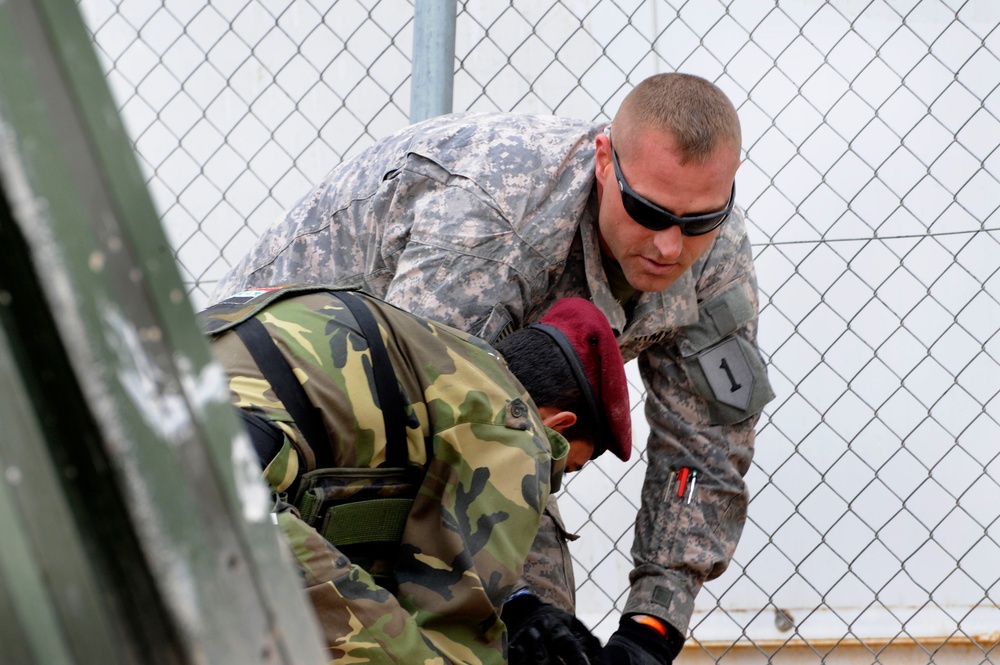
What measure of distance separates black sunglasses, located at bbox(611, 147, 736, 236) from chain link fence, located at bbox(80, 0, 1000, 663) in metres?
1.59

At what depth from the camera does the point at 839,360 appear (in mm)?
3732

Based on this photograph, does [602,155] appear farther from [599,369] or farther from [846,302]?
[846,302]

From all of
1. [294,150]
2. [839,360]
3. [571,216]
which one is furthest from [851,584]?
[294,150]

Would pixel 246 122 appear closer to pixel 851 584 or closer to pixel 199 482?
pixel 851 584

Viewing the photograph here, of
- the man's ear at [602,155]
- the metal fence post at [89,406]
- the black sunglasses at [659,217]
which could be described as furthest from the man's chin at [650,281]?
the metal fence post at [89,406]

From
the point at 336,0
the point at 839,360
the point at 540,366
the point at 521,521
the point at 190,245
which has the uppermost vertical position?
the point at 336,0

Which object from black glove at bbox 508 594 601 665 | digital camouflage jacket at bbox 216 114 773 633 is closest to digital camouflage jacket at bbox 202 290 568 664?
black glove at bbox 508 594 601 665

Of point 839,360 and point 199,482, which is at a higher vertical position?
point 199,482

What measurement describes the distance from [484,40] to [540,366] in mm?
2467

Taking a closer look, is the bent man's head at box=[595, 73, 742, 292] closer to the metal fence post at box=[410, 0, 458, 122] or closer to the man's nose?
the man's nose

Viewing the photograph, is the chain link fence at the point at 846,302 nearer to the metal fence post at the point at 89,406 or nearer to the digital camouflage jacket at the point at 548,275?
the digital camouflage jacket at the point at 548,275

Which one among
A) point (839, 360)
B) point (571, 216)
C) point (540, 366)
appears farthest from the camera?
point (839, 360)

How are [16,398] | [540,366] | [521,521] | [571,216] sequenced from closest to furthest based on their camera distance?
[16,398], [521,521], [540,366], [571,216]

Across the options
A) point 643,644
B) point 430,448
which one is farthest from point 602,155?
point 643,644
